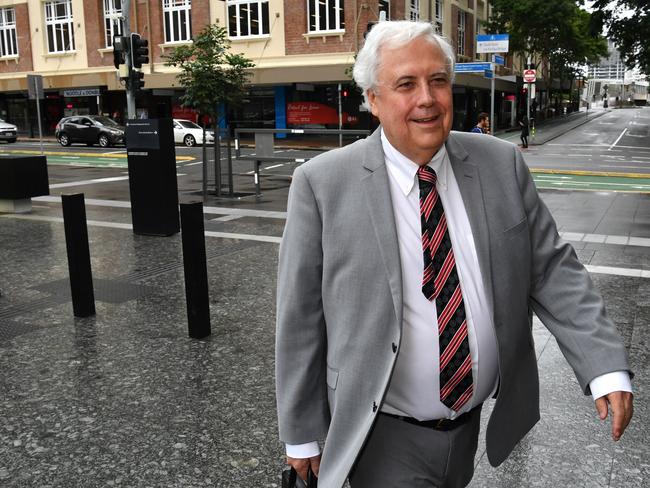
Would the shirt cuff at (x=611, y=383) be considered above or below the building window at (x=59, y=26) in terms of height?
below

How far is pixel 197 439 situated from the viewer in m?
3.76

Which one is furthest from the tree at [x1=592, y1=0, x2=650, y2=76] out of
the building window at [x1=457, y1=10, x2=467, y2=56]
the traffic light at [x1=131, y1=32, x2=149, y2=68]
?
the traffic light at [x1=131, y1=32, x2=149, y2=68]

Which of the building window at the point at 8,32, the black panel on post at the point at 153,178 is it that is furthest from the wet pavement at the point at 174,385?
the building window at the point at 8,32

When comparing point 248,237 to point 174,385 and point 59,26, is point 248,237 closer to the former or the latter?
point 174,385

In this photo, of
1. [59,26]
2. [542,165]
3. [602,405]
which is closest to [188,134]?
[59,26]

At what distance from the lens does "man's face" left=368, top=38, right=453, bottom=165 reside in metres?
1.92

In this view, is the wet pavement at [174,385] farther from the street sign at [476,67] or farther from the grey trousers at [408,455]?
the street sign at [476,67]

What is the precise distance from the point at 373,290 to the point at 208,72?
13.4m

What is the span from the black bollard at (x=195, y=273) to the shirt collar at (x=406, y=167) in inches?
143

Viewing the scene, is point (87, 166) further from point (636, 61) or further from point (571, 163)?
point (636, 61)

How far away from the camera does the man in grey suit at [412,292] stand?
76.1 inches

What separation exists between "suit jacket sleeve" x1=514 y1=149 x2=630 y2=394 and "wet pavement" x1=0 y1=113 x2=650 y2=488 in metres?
1.53

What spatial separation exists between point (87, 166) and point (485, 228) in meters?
23.1

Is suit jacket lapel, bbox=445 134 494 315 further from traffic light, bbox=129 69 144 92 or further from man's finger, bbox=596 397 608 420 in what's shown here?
traffic light, bbox=129 69 144 92
